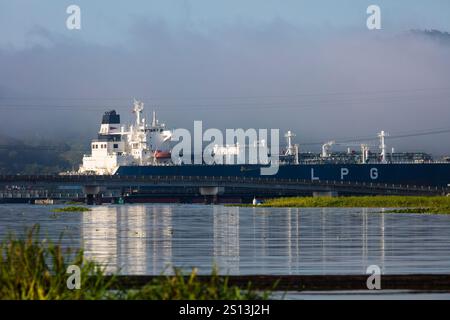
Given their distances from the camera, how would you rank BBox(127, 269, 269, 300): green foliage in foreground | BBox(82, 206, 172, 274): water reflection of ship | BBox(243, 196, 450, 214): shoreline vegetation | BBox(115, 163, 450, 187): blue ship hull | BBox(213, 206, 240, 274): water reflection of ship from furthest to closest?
BBox(115, 163, 450, 187): blue ship hull, BBox(243, 196, 450, 214): shoreline vegetation, BBox(82, 206, 172, 274): water reflection of ship, BBox(213, 206, 240, 274): water reflection of ship, BBox(127, 269, 269, 300): green foliage in foreground

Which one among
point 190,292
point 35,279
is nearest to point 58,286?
point 35,279

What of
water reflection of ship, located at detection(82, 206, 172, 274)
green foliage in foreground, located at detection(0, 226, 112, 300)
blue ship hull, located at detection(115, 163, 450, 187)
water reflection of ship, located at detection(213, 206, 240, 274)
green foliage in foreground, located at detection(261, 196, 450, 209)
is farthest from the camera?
blue ship hull, located at detection(115, 163, 450, 187)

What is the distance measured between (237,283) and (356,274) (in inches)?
151

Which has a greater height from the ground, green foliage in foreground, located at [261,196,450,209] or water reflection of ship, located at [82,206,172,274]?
green foliage in foreground, located at [261,196,450,209]

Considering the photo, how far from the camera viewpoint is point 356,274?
1102 inches

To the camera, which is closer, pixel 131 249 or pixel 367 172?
pixel 131 249

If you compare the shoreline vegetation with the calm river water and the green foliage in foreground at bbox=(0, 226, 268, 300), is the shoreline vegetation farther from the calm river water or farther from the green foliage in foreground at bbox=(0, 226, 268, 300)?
the green foliage in foreground at bbox=(0, 226, 268, 300)

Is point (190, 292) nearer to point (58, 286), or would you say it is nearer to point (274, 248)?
point (58, 286)

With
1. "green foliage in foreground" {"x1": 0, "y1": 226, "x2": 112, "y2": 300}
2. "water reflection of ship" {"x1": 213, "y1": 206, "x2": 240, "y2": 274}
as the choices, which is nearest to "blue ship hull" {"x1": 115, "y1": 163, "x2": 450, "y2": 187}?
"water reflection of ship" {"x1": 213, "y1": 206, "x2": 240, "y2": 274}

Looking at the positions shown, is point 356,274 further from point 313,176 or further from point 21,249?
point 313,176

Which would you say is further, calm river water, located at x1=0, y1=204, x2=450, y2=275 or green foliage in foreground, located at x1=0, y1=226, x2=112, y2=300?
calm river water, located at x1=0, y1=204, x2=450, y2=275

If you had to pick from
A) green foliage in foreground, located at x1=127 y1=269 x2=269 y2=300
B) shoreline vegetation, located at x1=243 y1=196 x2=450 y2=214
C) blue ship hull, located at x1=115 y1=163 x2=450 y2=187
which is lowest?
green foliage in foreground, located at x1=127 y1=269 x2=269 y2=300
